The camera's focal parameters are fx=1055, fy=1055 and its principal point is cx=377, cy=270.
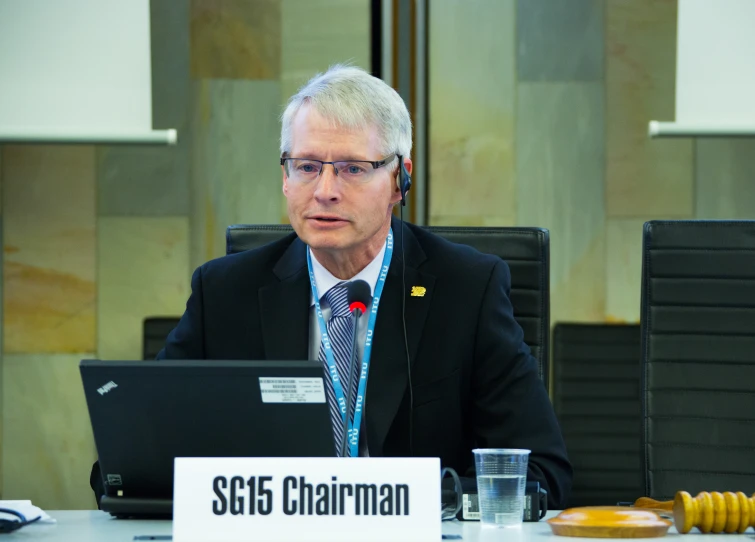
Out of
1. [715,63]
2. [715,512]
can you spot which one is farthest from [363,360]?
[715,63]

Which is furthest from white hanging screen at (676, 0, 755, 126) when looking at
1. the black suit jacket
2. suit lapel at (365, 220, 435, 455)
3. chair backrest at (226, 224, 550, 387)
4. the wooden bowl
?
the wooden bowl

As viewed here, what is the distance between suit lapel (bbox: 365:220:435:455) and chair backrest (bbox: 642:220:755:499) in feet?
2.11

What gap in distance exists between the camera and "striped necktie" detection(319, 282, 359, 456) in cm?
194

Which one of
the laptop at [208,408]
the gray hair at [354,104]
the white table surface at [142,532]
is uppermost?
the gray hair at [354,104]

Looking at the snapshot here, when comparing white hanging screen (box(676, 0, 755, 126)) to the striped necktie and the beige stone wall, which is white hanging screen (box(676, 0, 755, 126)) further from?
the striped necktie

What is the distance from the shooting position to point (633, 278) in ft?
14.6

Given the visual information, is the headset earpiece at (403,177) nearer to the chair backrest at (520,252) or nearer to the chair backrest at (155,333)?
the chair backrest at (520,252)

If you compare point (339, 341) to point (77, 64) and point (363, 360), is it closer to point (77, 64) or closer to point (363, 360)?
point (363, 360)

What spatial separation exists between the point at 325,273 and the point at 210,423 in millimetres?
803

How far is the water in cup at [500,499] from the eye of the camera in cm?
154

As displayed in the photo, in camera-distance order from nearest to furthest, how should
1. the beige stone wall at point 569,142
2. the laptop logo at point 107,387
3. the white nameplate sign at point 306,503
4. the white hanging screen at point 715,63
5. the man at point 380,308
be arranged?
the white nameplate sign at point 306,503 < the laptop logo at point 107,387 < the man at point 380,308 < the white hanging screen at point 715,63 < the beige stone wall at point 569,142

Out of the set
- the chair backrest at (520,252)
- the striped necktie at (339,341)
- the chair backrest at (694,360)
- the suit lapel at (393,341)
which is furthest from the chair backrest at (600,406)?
the striped necktie at (339,341)

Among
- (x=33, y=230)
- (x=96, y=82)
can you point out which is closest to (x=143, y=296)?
(x=33, y=230)

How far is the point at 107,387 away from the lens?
140 cm
